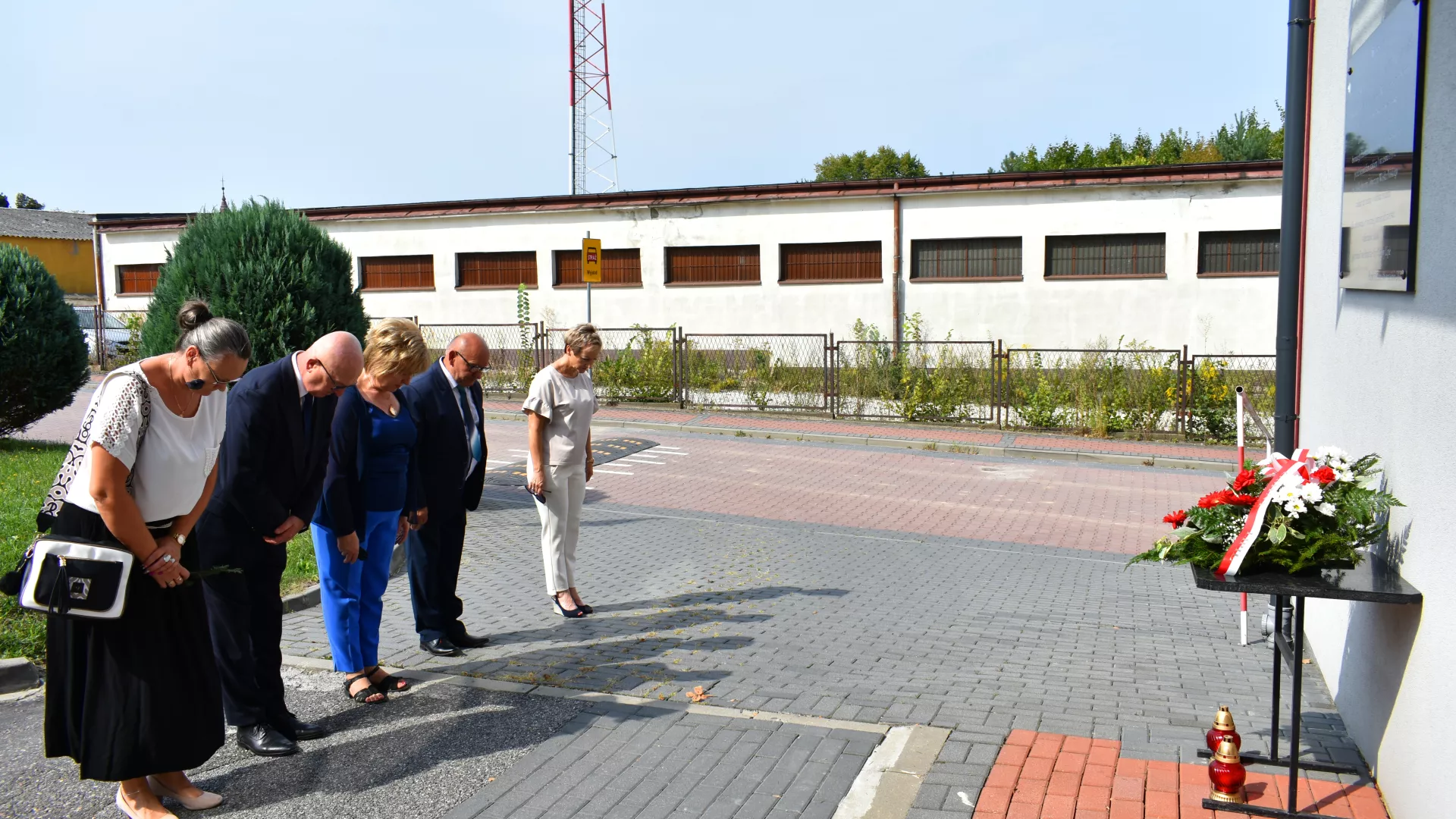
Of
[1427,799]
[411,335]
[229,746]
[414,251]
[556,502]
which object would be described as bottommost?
[229,746]

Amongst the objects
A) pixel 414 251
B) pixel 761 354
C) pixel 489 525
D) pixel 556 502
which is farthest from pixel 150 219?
pixel 556 502

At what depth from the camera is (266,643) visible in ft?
16.7

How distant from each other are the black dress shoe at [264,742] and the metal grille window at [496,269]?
86.3 ft

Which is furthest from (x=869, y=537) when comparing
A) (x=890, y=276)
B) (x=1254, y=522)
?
(x=890, y=276)

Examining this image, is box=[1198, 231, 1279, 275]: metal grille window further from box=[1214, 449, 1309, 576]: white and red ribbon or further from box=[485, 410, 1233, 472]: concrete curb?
box=[1214, 449, 1309, 576]: white and red ribbon

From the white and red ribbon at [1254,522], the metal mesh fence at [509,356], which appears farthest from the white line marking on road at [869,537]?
the metal mesh fence at [509,356]

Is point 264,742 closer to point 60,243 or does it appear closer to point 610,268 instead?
point 610,268

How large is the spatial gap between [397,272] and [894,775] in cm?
3013

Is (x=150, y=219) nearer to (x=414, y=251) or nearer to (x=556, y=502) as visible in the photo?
(x=414, y=251)

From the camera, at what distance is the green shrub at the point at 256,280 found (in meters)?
10.2

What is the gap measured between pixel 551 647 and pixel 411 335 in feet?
6.95

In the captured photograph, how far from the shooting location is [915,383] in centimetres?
2073

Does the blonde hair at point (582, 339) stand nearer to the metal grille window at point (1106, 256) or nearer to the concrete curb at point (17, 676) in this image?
the concrete curb at point (17, 676)

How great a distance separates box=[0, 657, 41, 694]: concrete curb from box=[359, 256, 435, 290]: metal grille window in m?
26.8
